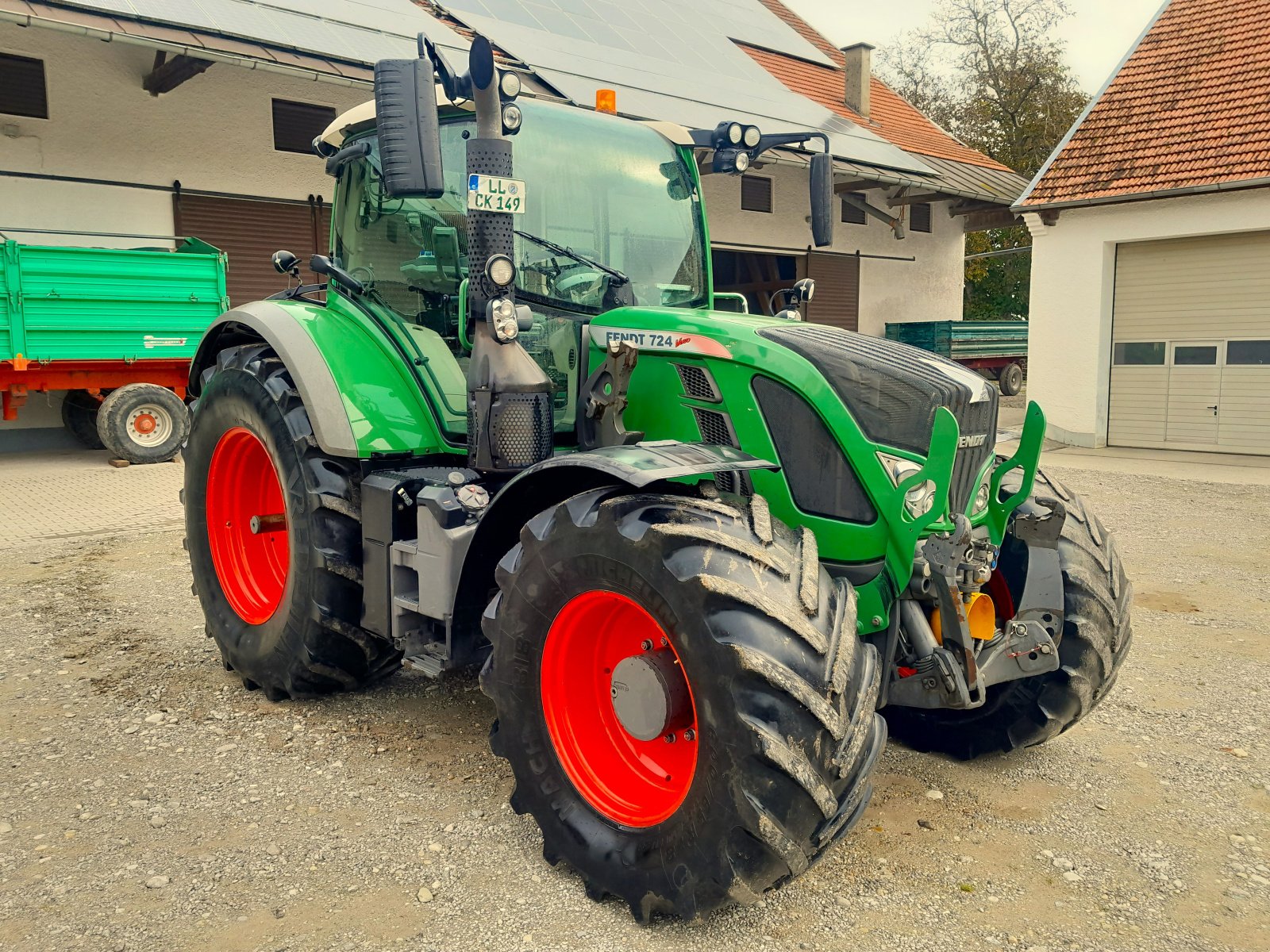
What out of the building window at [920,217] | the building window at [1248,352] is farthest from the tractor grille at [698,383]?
the building window at [920,217]

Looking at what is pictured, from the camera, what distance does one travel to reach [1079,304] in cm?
1403

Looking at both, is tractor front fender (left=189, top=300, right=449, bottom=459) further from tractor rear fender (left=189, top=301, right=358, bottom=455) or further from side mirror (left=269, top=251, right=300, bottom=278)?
side mirror (left=269, top=251, right=300, bottom=278)

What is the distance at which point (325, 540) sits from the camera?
3.79 meters

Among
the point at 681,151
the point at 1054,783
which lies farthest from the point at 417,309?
the point at 1054,783

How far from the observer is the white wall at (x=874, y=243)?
1678 cm

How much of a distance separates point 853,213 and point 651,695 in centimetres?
1762

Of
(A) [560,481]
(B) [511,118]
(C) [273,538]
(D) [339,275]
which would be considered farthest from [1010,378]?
(A) [560,481]

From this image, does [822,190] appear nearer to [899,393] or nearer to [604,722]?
[899,393]

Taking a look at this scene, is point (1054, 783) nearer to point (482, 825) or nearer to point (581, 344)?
point (482, 825)

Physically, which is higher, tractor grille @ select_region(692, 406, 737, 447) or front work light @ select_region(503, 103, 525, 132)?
front work light @ select_region(503, 103, 525, 132)

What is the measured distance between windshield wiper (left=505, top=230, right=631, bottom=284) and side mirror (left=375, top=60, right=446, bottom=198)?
2.36 feet

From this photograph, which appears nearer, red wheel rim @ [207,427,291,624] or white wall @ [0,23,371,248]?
red wheel rim @ [207,427,291,624]

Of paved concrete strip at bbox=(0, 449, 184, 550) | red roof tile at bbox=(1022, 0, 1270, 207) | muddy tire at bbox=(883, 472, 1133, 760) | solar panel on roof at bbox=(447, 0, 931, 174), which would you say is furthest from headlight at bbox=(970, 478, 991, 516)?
red roof tile at bbox=(1022, 0, 1270, 207)

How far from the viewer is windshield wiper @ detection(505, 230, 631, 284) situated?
3657 millimetres
